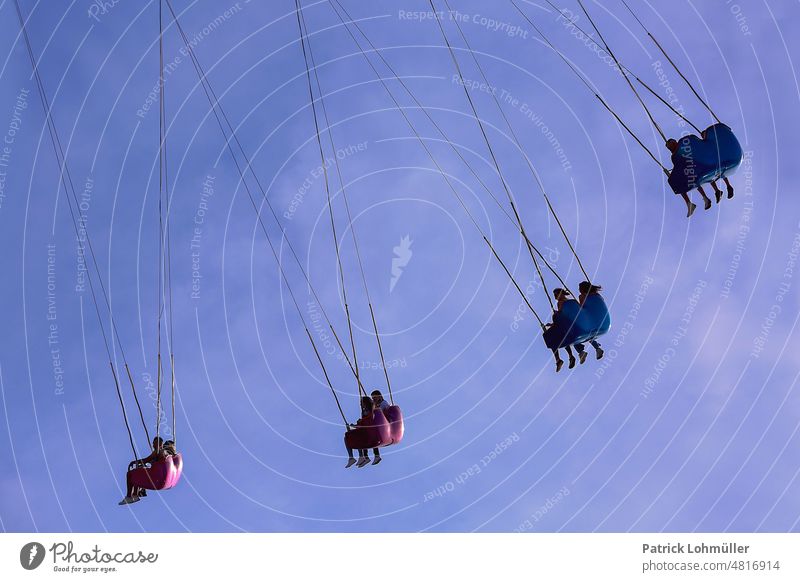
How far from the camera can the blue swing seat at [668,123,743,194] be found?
69.6ft

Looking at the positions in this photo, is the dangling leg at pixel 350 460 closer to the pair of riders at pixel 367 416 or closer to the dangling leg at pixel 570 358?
the pair of riders at pixel 367 416

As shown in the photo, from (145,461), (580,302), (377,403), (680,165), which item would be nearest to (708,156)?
(680,165)

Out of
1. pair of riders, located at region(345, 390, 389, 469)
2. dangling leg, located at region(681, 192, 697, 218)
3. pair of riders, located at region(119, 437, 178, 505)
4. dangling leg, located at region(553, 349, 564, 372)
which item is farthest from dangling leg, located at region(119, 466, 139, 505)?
dangling leg, located at region(681, 192, 697, 218)

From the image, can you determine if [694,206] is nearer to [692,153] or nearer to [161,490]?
[692,153]

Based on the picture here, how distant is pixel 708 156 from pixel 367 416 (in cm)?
1088

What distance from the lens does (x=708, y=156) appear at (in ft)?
69.5

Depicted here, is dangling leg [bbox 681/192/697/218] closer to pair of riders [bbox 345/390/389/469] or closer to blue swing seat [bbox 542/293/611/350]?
blue swing seat [bbox 542/293/611/350]

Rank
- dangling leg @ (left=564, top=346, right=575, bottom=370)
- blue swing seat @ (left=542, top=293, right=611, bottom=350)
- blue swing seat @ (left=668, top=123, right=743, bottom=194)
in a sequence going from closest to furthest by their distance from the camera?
blue swing seat @ (left=668, top=123, right=743, bottom=194)
blue swing seat @ (left=542, top=293, right=611, bottom=350)
dangling leg @ (left=564, top=346, right=575, bottom=370)

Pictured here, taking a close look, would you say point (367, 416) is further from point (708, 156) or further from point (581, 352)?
point (708, 156)

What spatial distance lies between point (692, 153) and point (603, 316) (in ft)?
14.9

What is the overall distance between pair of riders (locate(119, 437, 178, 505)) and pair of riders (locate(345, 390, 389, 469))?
4855 millimetres
